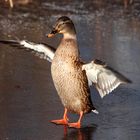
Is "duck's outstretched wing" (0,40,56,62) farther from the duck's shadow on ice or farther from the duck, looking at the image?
the duck's shadow on ice

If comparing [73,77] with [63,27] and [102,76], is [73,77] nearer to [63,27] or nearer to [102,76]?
[102,76]

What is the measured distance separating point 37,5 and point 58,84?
15.2 m

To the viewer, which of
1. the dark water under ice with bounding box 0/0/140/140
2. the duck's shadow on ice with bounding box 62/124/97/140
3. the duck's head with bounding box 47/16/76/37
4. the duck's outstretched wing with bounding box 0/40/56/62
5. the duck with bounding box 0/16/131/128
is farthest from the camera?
the duck's outstretched wing with bounding box 0/40/56/62

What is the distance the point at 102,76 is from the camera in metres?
7.70

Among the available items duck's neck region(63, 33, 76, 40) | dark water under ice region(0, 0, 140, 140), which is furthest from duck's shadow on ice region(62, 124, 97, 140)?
duck's neck region(63, 33, 76, 40)

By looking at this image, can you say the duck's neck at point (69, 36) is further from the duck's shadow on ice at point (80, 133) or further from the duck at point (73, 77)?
the duck's shadow on ice at point (80, 133)

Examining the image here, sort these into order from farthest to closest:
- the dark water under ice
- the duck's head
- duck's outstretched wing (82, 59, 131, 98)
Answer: the duck's head
the dark water under ice
duck's outstretched wing (82, 59, 131, 98)

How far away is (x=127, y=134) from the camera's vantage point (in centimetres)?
747

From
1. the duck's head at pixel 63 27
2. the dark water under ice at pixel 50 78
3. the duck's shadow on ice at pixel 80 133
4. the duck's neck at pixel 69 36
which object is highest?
the duck's head at pixel 63 27

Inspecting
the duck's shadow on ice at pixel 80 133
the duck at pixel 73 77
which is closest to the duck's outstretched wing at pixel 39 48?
the duck at pixel 73 77

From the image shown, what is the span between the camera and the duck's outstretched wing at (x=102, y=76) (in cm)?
749

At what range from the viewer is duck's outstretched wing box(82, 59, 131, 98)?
24.6ft

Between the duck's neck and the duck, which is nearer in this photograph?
the duck

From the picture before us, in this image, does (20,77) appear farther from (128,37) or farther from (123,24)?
(123,24)
